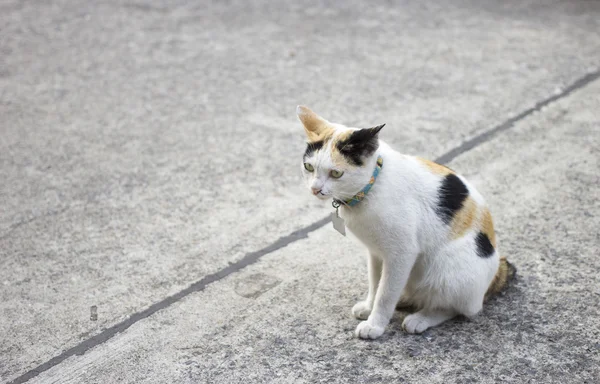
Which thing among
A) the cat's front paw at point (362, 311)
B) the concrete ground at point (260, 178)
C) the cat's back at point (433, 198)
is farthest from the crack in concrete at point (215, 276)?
the cat's back at point (433, 198)

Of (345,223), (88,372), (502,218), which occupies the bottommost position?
(88,372)

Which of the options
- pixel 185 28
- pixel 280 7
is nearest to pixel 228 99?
pixel 185 28

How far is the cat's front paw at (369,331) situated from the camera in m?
2.65

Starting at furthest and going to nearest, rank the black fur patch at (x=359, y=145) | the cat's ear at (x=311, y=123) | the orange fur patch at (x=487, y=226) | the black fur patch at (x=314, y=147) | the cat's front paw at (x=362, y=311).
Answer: the cat's front paw at (x=362, y=311)
the orange fur patch at (x=487, y=226)
the cat's ear at (x=311, y=123)
the black fur patch at (x=314, y=147)
the black fur patch at (x=359, y=145)

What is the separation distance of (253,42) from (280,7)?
1.01 meters

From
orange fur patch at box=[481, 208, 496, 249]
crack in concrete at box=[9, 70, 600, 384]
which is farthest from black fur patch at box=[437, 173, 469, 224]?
crack in concrete at box=[9, 70, 600, 384]

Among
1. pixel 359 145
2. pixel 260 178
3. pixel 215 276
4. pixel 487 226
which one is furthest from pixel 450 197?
pixel 260 178

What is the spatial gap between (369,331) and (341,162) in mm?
714

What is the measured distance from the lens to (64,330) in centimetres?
279

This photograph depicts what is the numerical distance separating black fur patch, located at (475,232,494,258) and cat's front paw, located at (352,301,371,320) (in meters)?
0.52

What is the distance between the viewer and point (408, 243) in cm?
252

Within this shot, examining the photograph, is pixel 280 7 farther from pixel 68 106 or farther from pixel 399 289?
pixel 399 289

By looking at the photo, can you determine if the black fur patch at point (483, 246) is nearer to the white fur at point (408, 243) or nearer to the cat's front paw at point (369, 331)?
the white fur at point (408, 243)

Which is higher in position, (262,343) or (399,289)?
(399,289)
